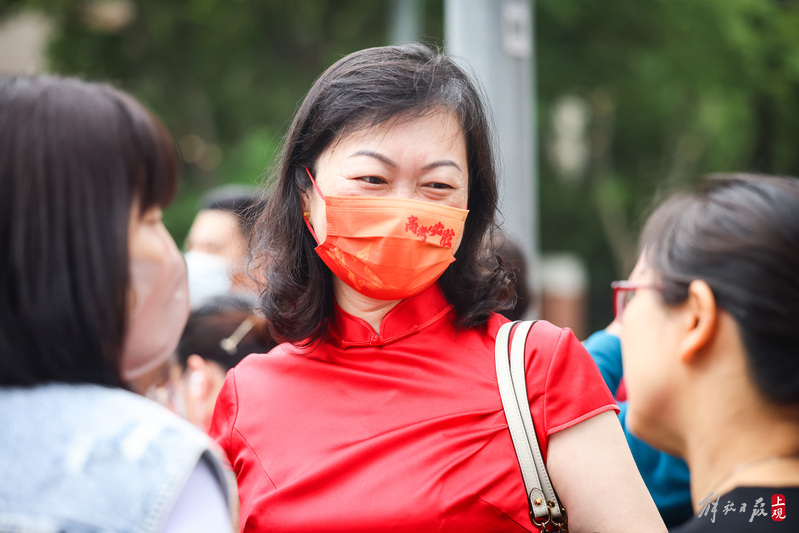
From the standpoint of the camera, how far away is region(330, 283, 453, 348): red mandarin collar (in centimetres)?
238

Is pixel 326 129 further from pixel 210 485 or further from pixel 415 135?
pixel 210 485

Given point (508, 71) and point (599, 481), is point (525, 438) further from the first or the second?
point (508, 71)

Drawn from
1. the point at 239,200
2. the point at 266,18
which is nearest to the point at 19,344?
the point at 239,200

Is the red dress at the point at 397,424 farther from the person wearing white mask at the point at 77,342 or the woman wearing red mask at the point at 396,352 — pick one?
the person wearing white mask at the point at 77,342

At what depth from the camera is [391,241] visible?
7.54 ft

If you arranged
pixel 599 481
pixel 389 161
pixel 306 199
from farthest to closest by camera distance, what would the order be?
pixel 306 199 → pixel 389 161 → pixel 599 481

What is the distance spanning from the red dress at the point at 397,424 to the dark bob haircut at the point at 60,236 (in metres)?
0.76

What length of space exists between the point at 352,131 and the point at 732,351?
1.20 m

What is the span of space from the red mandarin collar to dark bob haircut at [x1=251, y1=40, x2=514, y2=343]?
0.05 metres

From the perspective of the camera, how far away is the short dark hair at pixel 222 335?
12.6 ft

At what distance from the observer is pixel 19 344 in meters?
1.49

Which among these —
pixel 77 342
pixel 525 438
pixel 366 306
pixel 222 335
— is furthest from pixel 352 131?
pixel 222 335

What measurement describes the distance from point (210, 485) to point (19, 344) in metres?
0.44

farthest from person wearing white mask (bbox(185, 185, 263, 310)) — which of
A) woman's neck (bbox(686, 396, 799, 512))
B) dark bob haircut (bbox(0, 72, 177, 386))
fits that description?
woman's neck (bbox(686, 396, 799, 512))
